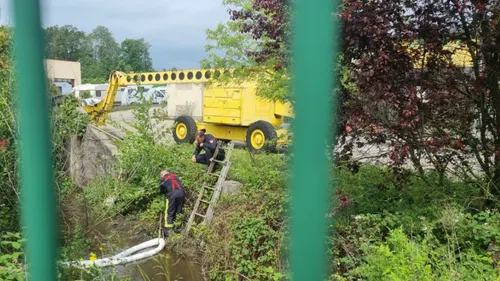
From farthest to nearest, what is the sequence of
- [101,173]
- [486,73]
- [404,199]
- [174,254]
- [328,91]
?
[101,173], [174,254], [404,199], [486,73], [328,91]

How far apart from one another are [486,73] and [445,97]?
41 cm

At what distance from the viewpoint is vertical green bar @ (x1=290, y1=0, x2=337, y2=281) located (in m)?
0.54

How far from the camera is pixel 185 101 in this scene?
44.2ft

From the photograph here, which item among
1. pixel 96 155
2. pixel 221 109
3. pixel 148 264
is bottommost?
pixel 148 264

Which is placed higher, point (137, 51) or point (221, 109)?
point (137, 51)

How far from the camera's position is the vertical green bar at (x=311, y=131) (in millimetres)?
536

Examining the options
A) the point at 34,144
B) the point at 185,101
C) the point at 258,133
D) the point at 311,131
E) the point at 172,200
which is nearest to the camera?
the point at 311,131

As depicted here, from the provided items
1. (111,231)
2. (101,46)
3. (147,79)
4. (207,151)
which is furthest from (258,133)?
(101,46)

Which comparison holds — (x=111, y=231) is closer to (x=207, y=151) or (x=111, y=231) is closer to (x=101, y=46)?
(x=207, y=151)

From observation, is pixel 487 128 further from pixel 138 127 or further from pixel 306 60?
pixel 138 127

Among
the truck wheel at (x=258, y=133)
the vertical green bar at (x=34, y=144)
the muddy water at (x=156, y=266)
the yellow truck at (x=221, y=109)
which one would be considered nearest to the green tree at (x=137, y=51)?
the vertical green bar at (x=34, y=144)

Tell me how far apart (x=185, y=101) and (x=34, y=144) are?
1289 cm

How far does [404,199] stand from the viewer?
4637 mm

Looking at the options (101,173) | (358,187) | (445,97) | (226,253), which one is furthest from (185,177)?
(445,97)
